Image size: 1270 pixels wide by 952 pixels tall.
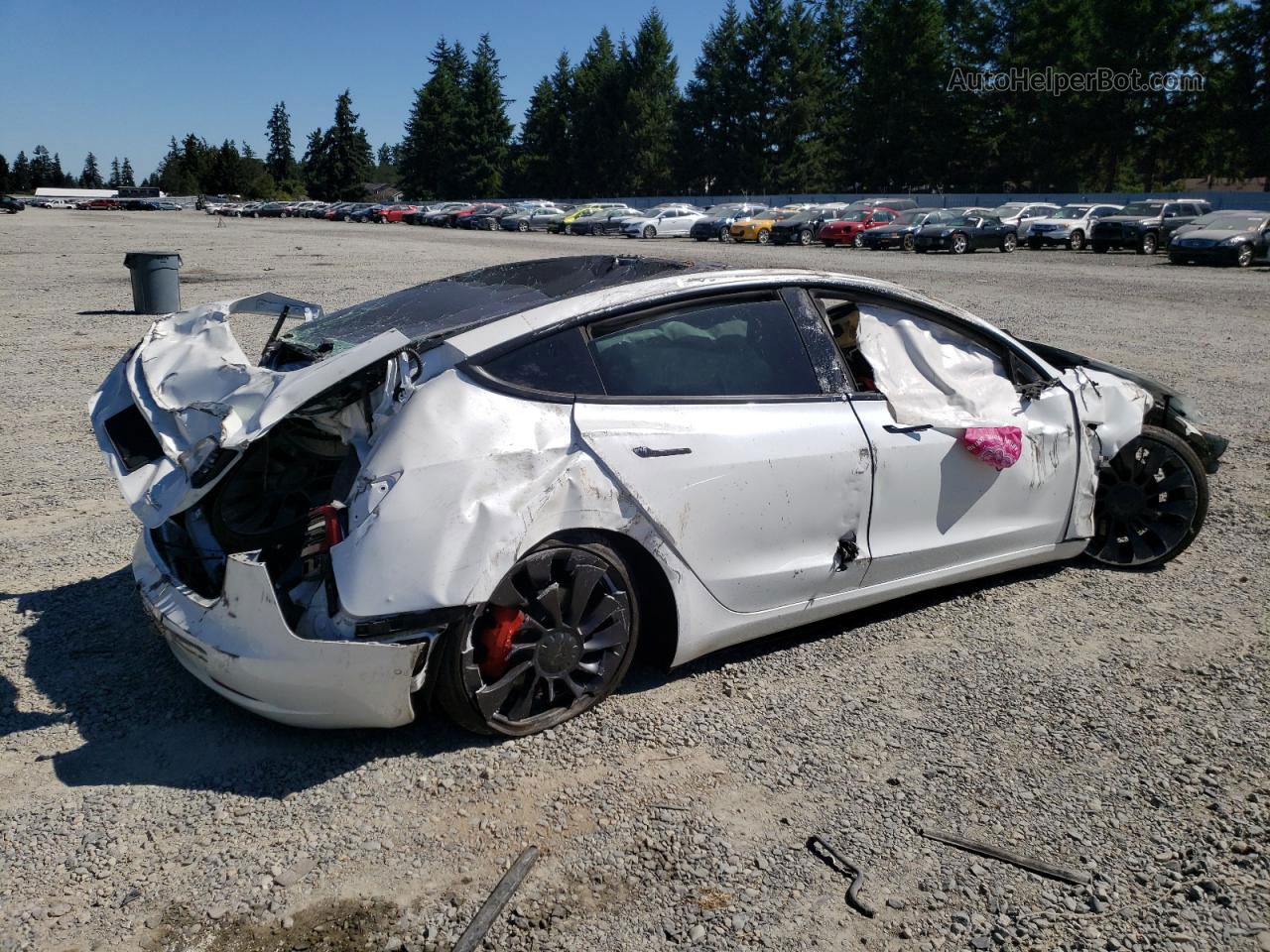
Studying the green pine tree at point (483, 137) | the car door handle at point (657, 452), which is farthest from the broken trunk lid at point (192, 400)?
the green pine tree at point (483, 137)

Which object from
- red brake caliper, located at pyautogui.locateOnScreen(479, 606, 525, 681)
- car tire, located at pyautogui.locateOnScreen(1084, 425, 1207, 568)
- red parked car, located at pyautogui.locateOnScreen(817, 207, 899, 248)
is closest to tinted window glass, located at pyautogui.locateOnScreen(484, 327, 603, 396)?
red brake caliper, located at pyautogui.locateOnScreen(479, 606, 525, 681)

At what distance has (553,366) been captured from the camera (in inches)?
141

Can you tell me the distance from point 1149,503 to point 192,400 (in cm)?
435

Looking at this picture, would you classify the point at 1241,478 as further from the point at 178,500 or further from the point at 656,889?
the point at 178,500

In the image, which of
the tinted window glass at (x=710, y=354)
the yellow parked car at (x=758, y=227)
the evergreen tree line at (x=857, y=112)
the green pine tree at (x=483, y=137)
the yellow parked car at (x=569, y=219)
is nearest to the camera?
the tinted window glass at (x=710, y=354)

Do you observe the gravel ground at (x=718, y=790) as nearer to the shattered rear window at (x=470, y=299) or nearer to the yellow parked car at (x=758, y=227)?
the shattered rear window at (x=470, y=299)

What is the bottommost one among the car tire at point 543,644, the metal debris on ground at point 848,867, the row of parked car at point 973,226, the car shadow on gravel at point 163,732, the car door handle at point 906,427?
the metal debris on ground at point 848,867

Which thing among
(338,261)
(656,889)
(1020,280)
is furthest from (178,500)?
(338,261)

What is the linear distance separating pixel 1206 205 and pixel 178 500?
119 feet

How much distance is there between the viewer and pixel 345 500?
3.27m

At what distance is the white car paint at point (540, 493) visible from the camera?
10.4 feet

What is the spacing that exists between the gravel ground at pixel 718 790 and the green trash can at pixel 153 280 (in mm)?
9978

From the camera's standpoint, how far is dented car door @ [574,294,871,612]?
361 centimetres

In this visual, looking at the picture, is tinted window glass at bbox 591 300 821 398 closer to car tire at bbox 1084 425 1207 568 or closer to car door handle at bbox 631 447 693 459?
car door handle at bbox 631 447 693 459
